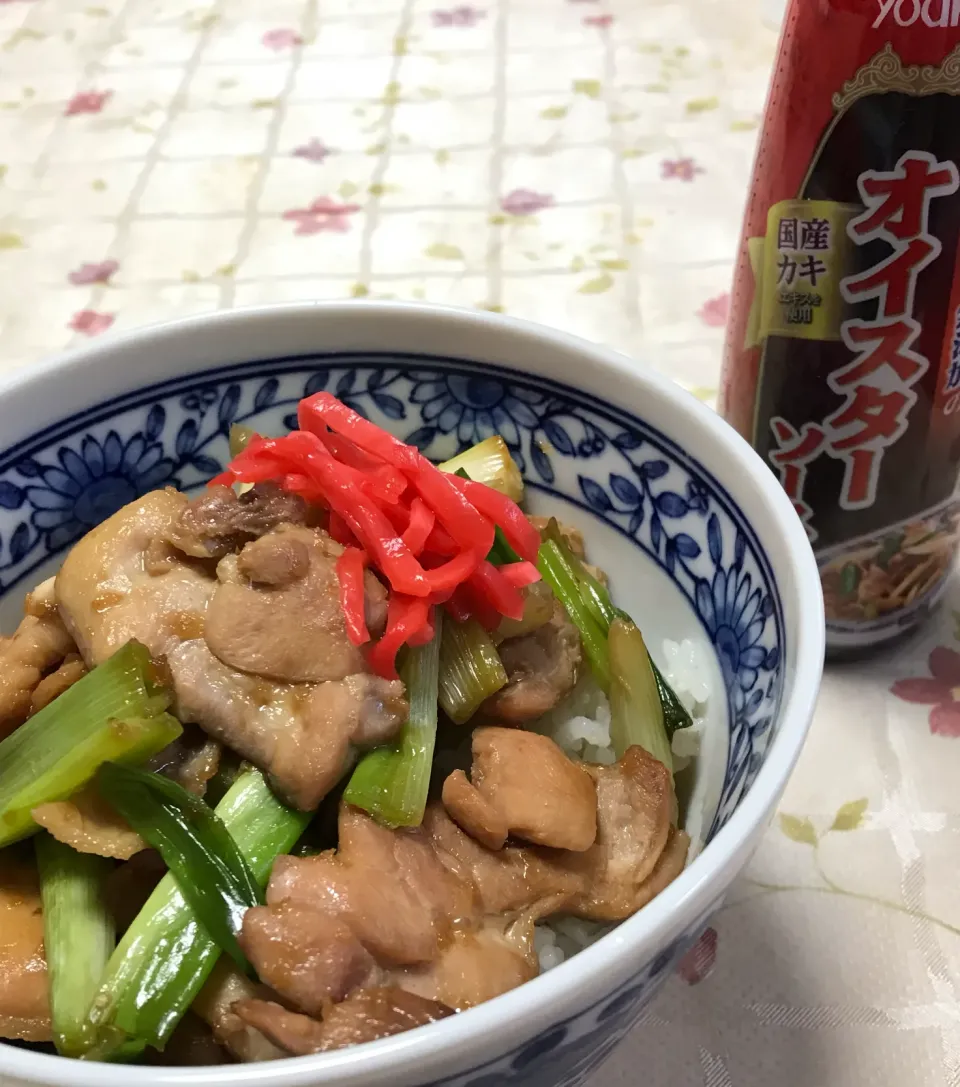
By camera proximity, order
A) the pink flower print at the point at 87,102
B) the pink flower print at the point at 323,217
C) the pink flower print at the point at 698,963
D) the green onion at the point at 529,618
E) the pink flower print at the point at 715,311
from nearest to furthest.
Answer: the green onion at the point at 529,618 → the pink flower print at the point at 698,963 → the pink flower print at the point at 715,311 → the pink flower print at the point at 323,217 → the pink flower print at the point at 87,102

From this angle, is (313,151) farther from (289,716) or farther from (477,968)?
(477,968)

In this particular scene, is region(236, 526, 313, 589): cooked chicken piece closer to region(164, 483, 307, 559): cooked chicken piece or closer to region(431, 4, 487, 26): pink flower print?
region(164, 483, 307, 559): cooked chicken piece

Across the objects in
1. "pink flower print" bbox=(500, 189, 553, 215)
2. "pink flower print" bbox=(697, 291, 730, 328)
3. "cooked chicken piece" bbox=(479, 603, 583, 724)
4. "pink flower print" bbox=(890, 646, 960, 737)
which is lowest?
"pink flower print" bbox=(890, 646, 960, 737)

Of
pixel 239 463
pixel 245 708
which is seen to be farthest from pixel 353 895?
pixel 239 463

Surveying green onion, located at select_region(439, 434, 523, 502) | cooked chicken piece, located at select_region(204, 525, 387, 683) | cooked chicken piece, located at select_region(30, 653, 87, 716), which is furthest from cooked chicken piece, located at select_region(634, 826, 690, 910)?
cooked chicken piece, located at select_region(30, 653, 87, 716)

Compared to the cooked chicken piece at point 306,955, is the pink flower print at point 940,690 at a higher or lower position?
lower

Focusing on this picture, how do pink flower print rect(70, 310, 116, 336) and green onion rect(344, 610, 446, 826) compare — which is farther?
pink flower print rect(70, 310, 116, 336)

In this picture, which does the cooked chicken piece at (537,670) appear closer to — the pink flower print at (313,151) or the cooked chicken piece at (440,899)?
the cooked chicken piece at (440,899)

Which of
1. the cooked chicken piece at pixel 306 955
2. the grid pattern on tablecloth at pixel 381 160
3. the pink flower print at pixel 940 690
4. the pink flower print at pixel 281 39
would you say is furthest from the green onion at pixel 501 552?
the pink flower print at pixel 281 39
